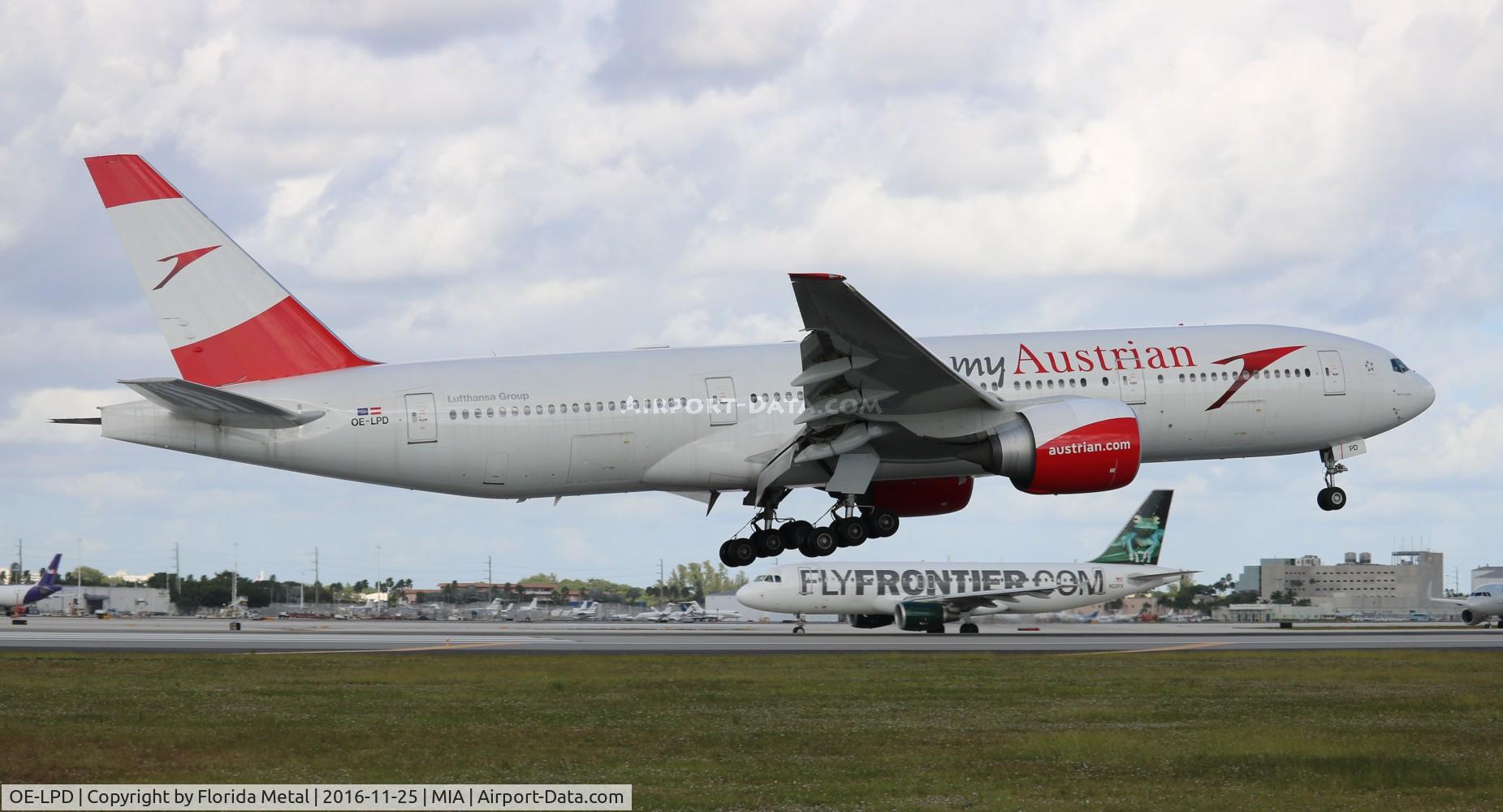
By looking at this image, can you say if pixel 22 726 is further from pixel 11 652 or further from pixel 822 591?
pixel 822 591

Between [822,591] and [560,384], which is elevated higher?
[560,384]

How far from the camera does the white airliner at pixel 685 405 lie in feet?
114

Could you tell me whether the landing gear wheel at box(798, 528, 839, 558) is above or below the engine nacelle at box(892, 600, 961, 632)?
above

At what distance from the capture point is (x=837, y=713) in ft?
81.5

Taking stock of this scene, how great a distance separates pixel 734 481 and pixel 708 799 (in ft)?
67.3

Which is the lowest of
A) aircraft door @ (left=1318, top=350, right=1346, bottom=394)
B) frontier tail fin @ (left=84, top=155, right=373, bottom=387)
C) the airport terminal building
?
the airport terminal building

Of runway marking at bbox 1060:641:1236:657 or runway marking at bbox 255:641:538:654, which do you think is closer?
runway marking at bbox 255:641:538:654

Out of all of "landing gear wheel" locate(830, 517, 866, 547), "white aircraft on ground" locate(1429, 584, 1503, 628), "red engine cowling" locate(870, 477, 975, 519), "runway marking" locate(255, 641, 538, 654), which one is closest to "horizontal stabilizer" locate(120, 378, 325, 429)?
"runway marking" locate(255, 641, 538, 654)

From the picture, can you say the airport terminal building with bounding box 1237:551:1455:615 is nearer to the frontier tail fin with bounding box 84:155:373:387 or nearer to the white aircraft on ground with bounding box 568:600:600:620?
the white aircraft on ground with bounding box 568:600:600:620

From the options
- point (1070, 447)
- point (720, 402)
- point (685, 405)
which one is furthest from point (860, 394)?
point (1070, 447)

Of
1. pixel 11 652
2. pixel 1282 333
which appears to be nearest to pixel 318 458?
pixel 11 652

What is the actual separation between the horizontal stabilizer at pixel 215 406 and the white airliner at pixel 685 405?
6cm

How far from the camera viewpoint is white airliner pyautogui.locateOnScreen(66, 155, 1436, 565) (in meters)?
34.7

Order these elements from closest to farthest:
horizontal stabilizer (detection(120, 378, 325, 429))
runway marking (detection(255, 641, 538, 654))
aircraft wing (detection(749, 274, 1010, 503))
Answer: aircraft wing (detection(749, 274, 1010, 503)), horizontal stabilizer (detection(120, 378, 325, 429)), runway marking (detection(255, 641, 538, 654))
